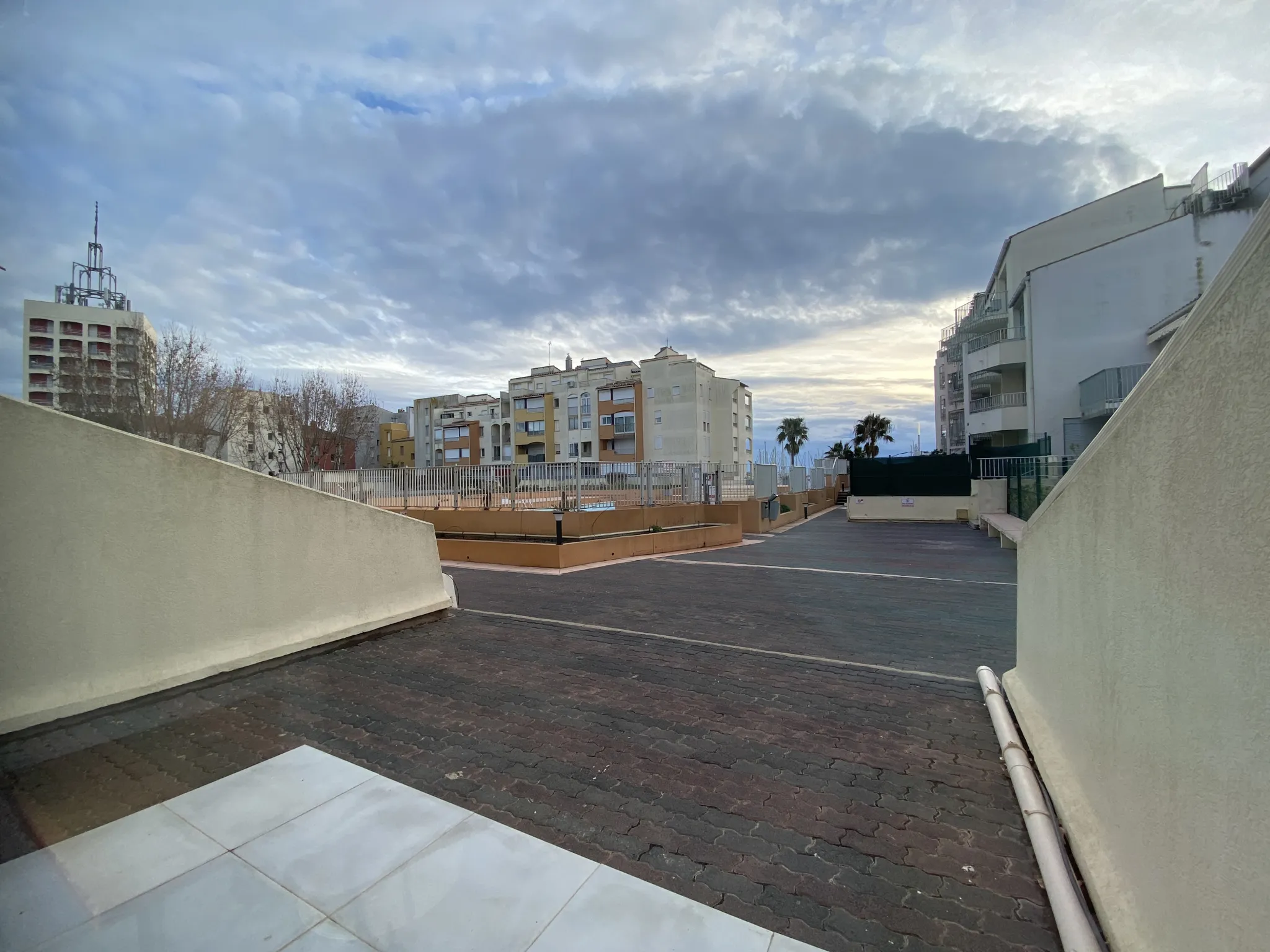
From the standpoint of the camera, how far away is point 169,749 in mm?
3758

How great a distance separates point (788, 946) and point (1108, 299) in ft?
115

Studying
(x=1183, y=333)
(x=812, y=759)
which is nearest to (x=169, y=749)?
(x=812, y=759)

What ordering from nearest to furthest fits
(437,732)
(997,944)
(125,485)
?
(997,944), (437,732), (125,485)

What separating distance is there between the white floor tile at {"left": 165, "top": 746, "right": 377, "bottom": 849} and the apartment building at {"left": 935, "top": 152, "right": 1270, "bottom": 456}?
86.6 feet

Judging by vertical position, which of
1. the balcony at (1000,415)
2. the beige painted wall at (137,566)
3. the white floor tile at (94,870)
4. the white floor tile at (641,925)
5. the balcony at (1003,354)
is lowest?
the white floor tile at (641,925)

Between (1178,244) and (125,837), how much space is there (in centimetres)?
3805

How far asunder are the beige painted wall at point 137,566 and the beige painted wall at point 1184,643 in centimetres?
614

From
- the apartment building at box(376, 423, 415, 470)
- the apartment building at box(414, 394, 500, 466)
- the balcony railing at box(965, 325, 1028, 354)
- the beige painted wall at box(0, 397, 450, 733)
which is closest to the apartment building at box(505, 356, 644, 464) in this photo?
the apartment building at box(414, 394, 500, 466)

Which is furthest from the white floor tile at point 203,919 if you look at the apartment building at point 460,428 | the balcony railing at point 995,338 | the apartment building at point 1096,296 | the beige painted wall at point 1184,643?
the apartment building at point 460,428

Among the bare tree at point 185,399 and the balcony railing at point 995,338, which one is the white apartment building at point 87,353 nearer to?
the bare tree at point 185,399

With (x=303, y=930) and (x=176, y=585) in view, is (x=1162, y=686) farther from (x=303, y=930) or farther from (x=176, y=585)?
(x=176, y=585)

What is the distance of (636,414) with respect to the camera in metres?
63.1

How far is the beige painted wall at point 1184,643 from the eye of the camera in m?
1.46

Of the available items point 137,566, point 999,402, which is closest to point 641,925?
point 137,566
